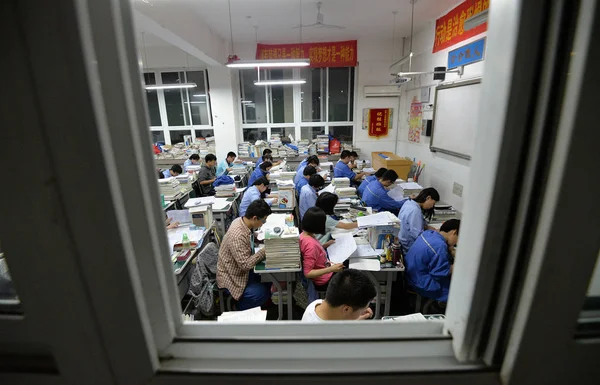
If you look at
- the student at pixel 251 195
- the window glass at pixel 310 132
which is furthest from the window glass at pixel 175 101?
the student at pixel 251 195

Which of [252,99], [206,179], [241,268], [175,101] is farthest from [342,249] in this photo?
[175,101]

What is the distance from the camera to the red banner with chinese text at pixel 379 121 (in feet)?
25.0

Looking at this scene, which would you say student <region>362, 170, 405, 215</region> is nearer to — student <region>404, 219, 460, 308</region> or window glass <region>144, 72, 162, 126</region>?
student <region>404, 219, 460, 308</region>

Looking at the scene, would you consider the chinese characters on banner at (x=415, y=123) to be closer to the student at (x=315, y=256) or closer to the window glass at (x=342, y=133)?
the window glass at (x=342, y=133)

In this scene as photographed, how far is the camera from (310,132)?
8.35m

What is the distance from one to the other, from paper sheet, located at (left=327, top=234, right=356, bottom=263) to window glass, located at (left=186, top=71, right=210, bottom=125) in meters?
6.80

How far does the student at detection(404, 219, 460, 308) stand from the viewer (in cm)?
248

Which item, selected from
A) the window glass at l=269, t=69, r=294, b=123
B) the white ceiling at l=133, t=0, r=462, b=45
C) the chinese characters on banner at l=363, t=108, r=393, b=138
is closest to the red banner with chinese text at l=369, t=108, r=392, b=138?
the chinese characters on banner at l=363, t=108, r=393, b=138

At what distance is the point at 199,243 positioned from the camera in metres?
3.05

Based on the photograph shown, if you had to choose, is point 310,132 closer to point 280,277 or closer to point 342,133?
point 342,133

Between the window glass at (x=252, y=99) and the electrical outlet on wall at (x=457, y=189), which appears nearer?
the electrical outlet on wall at (x=457, y=189)

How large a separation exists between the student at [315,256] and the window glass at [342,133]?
5.83m

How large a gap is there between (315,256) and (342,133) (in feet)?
20.3

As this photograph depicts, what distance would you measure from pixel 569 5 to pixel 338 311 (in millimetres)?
1597
